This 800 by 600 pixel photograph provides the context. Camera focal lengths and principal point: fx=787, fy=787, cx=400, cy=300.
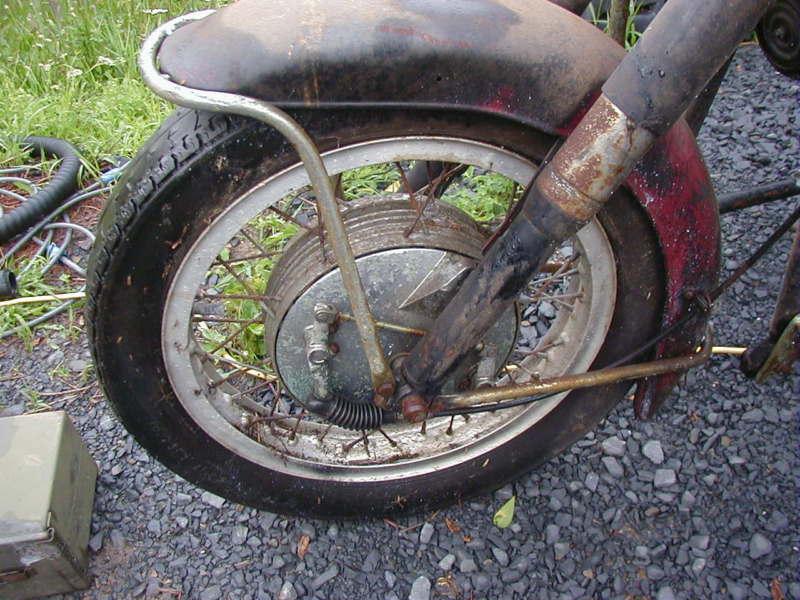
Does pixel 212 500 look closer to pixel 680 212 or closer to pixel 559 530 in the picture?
pixel 559 530

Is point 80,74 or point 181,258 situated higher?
point 181,258

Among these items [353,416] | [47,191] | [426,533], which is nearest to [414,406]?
[353,416]

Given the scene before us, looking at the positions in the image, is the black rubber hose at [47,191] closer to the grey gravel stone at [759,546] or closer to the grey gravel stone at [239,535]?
the grey gravel stone at [239,535]

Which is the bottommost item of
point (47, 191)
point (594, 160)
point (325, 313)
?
point (47, 191)

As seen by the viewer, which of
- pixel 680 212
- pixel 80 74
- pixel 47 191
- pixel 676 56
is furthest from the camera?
pixel 80 74

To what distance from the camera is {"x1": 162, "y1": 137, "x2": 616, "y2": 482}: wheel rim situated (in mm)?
1401

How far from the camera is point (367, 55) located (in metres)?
1.29

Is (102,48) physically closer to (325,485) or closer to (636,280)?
(325,485)

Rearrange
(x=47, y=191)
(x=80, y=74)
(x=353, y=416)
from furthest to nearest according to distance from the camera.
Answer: (x=80, y=74) → (x=47, y=191) → (x=353, y=416)

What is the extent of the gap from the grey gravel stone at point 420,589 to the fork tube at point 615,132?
0.80m

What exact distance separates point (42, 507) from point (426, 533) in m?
0.91

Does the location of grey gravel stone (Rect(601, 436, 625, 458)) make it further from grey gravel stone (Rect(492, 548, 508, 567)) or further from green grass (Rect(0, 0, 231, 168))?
green grass (Rect(0, 0, 231, 168))

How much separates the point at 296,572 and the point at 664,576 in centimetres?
89

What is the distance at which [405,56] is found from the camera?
4.26ft
